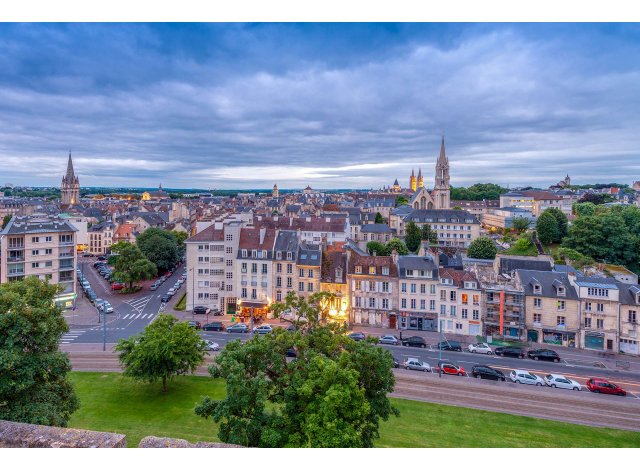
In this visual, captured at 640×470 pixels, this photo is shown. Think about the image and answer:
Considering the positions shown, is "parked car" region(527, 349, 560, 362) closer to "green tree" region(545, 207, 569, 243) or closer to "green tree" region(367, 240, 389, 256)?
"green tree" region(367, 240, 389, 256)

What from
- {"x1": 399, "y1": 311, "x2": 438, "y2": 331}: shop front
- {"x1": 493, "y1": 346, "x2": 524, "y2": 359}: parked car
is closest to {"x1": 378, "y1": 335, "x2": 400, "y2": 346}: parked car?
{"x1": 399, "y1": 311, "x2": 438, "y2": 331}: shop front

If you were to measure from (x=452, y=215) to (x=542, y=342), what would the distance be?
68.2 metres

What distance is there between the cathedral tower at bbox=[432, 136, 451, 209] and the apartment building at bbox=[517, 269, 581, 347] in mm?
101536

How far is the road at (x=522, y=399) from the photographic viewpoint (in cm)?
2880

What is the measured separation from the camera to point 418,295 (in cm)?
4941

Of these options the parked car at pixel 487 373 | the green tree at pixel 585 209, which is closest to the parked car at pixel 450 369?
the parked car at pixel 487 373

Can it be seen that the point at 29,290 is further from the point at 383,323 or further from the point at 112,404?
the point at 383,323

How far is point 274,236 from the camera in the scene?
181 feet

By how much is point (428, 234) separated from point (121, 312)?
247 ft

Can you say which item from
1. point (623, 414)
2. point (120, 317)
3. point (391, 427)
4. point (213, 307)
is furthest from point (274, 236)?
point (623, 414)

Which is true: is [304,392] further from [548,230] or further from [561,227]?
[561,227]

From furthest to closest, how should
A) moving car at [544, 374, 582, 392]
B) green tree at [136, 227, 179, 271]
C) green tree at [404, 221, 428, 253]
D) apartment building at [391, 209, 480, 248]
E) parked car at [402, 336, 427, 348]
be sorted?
apartment building at [391, 209, 480, 248]
green tree at [404, 221, 428, 253]
green tree at [136, 227, 179, 271]
parked car at [402, 336, 427, 348]
moving car at [544, 374, 582, 392]

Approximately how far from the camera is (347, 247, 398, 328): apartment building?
5022 cm

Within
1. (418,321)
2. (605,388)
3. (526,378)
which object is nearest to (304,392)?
(526,378)
